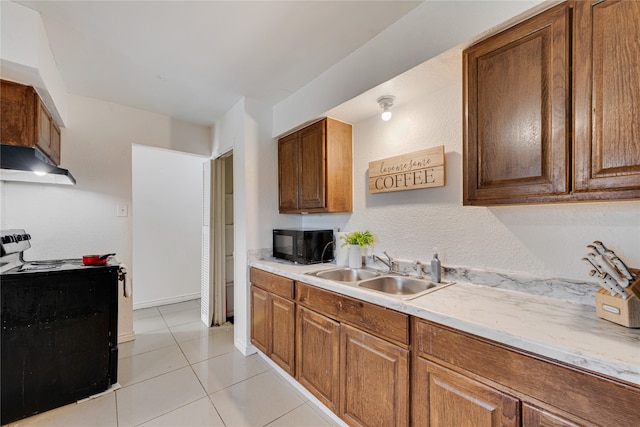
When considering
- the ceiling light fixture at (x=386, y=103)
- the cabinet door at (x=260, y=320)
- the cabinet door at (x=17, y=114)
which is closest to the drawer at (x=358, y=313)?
the cabinet door at (x=260, y=320)

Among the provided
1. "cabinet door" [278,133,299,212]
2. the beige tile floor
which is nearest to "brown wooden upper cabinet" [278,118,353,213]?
"cabinet door" [278,133,299,212]

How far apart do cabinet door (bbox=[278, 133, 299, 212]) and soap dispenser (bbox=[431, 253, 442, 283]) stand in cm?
129

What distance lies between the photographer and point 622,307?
913 millimetres

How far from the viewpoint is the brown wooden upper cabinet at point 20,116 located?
1.56 m

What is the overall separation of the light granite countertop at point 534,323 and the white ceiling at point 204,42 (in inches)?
62.6

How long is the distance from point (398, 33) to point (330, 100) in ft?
2.11

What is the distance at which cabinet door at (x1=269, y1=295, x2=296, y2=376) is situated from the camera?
75.3 inches

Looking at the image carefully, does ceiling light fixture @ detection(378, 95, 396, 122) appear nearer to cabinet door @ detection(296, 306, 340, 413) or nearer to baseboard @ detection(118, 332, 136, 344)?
cabinet door @ detection(296, 306, 340, 413)

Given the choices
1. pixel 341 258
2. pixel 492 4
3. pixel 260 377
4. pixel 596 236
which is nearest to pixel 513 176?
pixel 596 236

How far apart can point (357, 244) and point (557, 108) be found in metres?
1.36

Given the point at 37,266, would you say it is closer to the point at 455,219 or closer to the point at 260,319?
the point at 260,319

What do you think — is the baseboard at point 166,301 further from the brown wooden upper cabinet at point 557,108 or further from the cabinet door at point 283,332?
the brown wooden upper cabinet at point 557,108

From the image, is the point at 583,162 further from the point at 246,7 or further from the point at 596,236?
the point at 246,7

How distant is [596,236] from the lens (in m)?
1.18
